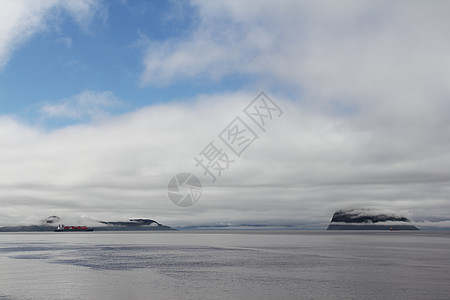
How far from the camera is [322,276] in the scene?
168 ft

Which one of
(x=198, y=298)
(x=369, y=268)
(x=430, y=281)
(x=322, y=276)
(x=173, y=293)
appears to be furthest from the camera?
(x=369, y=268)

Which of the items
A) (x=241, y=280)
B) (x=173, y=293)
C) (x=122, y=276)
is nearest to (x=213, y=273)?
(x=241, y=280)

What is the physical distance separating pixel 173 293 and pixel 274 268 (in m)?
24.3

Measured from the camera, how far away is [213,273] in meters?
54.2

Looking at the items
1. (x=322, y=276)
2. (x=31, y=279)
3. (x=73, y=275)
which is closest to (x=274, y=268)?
(x=322, y=276)

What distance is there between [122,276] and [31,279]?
9.91 metres

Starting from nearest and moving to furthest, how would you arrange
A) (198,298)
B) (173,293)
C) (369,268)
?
(198,298) → (173,293) → (369,268)

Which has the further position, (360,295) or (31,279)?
(31,279)

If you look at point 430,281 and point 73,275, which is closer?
point 430,281

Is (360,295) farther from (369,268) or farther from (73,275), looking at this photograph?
(73,275)

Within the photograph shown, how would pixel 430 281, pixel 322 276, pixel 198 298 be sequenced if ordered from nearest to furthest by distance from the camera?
pixel 198 298, pixel 430 281, pixel 322 276

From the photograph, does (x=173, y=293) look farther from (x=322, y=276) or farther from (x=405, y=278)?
(x=405, y=278)

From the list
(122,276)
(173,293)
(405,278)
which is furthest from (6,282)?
(405,278)

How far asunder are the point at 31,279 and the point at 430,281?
43.2 metres
